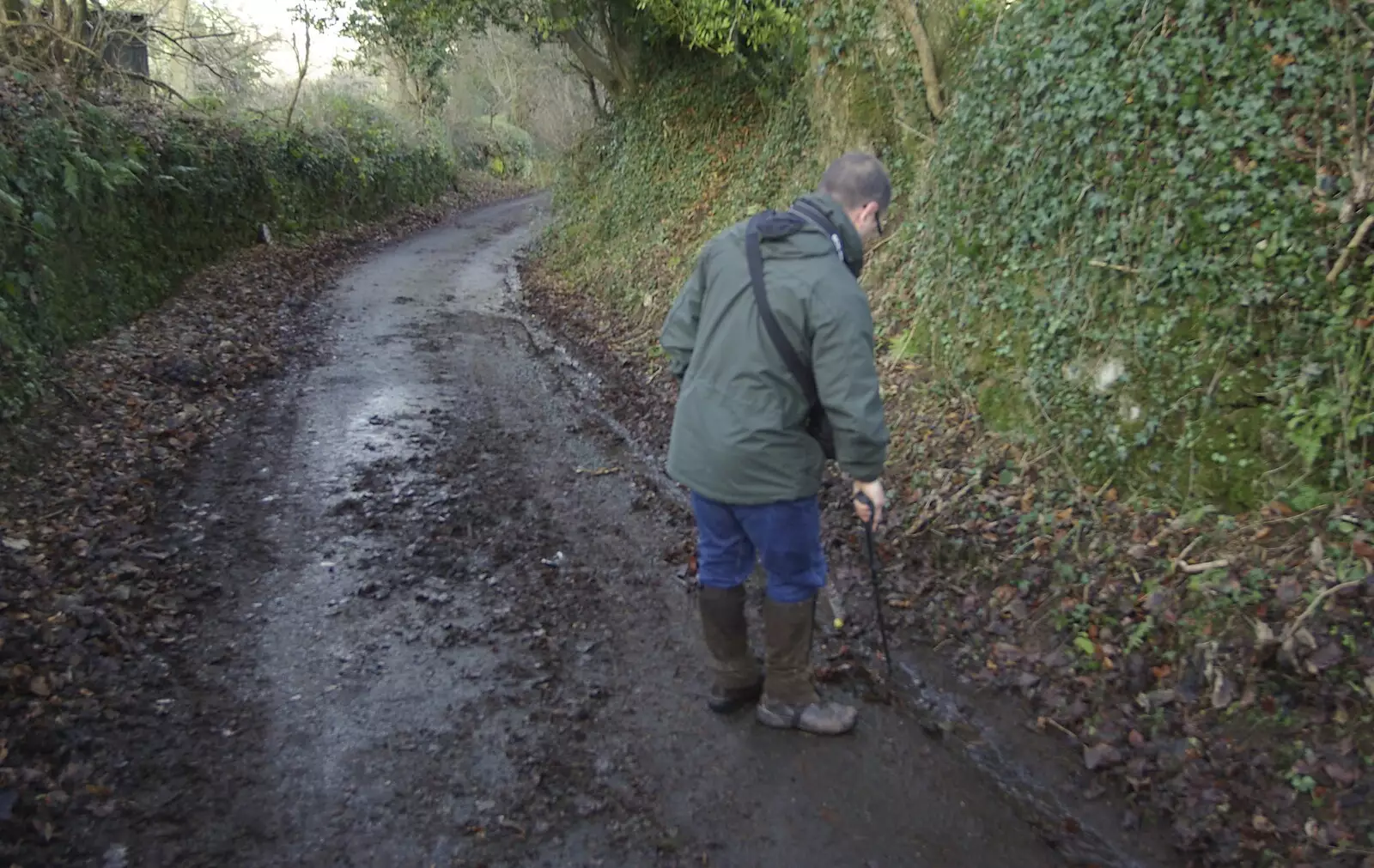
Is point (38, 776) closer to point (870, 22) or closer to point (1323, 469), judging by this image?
point (1323, 469)

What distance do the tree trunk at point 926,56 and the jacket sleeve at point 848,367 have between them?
5.16m

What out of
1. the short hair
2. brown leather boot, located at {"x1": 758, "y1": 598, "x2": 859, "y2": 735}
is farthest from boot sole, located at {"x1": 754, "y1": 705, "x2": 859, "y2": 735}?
the short hair

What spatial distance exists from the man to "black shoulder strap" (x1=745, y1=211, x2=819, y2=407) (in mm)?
18

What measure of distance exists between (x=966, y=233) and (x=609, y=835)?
4.80m

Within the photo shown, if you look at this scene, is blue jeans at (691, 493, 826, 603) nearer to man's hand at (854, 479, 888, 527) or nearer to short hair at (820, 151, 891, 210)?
man's hand at (854, 479, 888, 527)

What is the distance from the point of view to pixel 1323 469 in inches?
157

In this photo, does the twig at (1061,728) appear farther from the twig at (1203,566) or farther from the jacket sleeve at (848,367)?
the jacket sleeve at (848,367)

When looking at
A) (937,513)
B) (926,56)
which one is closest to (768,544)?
(937,513)

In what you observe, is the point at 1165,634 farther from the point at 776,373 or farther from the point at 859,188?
the point at 859,188

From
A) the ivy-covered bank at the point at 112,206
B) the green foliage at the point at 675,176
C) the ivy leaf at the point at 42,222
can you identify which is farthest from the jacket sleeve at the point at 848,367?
the ivy leaf at the point at 42,222

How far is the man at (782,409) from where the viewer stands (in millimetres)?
3330

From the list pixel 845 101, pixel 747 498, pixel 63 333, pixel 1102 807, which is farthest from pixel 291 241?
pixel 1102 807

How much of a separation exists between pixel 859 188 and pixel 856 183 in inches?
0.9

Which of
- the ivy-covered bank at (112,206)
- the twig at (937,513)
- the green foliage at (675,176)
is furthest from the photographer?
the green foliage at (675,176)
